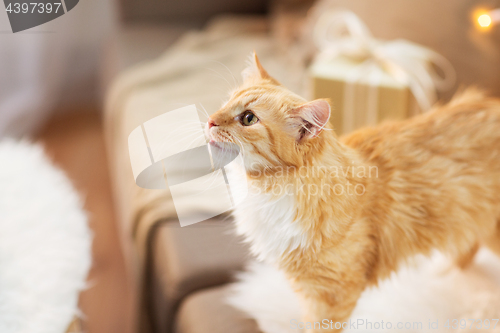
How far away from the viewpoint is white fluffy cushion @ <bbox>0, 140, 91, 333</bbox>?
0.44 m

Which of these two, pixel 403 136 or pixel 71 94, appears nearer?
pixel 403 136

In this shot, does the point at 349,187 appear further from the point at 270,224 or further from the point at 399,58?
the point at 399,58

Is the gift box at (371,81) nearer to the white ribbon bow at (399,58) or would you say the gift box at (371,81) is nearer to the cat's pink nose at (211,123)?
the white ribbon bow at (399,58)

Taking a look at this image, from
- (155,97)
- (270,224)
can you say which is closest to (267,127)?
(270,224)

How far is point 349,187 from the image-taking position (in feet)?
1.39

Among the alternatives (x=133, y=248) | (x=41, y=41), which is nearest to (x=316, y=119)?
(x=41, y=41)

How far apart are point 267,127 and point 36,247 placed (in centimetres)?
33

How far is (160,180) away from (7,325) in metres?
0.24

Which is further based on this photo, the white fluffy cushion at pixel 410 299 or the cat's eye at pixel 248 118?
the white fluffy cushion at pixel 410 299

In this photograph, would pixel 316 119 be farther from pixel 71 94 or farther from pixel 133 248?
pixel 133 248

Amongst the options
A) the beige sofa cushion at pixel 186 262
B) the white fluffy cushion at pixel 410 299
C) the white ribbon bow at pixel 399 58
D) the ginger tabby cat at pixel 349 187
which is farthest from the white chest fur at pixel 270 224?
the white ribbon bow at pixel 399 58

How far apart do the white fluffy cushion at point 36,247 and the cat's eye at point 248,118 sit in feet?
1.04

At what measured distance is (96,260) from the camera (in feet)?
2.26

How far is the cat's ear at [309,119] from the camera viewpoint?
0.34m
